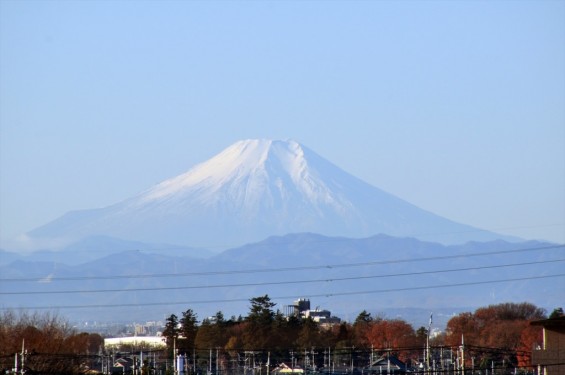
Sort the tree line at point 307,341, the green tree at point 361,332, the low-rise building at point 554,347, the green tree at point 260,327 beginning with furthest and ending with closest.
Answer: the green tree at point 361,332, the green tree at point 260,327, the tree line at point 307,341, the low-rise building at point 554,347

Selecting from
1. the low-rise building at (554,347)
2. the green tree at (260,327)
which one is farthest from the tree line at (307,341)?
the low-rise building at (554,347)

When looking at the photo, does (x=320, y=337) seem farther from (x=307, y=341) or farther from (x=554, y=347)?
(x=554, y=347)

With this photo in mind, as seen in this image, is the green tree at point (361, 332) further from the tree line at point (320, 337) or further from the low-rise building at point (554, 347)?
the low-rise building at point (554, 347)

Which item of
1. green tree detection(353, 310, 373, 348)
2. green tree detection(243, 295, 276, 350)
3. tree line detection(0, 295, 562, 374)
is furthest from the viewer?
green tree detection(353, 310, 373, 348)

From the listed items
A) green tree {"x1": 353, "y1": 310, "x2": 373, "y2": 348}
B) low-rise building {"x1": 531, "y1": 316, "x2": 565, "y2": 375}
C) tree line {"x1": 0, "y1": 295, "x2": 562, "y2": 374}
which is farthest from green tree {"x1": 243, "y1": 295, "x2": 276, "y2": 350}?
low-rise building {"x1": 531, "y1": 316, "x2": 565, "y2": 375}

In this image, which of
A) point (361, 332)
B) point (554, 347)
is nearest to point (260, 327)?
point (361, 332)

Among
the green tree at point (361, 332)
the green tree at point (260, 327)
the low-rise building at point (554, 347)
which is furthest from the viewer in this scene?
the green tree at point (361, 332)

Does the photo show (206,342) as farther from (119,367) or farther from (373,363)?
(373,363)

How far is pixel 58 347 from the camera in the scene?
245 ft

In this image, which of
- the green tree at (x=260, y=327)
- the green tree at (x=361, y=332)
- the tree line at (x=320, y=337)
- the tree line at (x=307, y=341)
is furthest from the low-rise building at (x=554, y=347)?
the green tree at (x=361, y=332)

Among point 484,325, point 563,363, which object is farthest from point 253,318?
point 563,363

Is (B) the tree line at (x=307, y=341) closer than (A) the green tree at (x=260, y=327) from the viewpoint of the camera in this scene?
Yes

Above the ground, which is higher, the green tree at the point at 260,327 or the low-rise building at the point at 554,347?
the green tree at the point at 260,327

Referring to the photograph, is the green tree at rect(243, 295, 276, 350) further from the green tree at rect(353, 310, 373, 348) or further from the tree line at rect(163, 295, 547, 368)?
the green tree at rect(353, 310, 373, 348)
